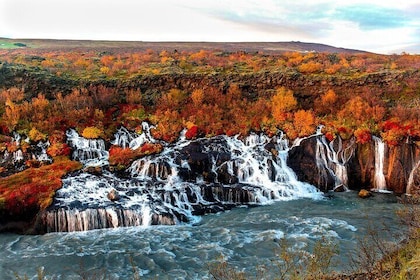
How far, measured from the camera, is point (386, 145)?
26.8 metres

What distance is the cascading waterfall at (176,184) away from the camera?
66.1 ft

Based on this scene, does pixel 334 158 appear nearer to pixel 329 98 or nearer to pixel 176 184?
pixel 329 98

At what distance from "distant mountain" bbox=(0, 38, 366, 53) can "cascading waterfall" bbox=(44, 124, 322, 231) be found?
48.8 metres

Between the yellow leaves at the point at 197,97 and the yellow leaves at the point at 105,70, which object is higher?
the yellow leaves at the point at 105,70

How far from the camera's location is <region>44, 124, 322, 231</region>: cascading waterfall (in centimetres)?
2016

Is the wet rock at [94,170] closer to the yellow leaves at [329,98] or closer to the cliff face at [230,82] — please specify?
the cliff face at [230,82]

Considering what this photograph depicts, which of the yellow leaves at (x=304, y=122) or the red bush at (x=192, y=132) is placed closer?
the yellow leaves at (x=304, y=122)

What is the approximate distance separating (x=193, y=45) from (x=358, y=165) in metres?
61.5

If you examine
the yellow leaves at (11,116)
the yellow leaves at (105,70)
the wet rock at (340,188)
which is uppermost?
the yellow leaves at (105,70)

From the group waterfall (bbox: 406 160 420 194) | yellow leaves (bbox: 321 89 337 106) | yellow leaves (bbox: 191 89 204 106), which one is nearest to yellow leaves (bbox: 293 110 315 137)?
yellow leaves (bbox: 321 89 337 106)

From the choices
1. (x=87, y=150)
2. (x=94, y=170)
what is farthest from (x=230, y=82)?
(x=94, y=170)

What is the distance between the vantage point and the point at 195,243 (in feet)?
58.3

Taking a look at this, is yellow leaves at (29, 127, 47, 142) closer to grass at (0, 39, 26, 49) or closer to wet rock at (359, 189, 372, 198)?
wet rock at (359, 189, 372, 198)

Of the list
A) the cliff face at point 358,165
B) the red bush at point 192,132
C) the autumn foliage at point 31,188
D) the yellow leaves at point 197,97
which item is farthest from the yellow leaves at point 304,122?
the autumn foliage at point 31,188
